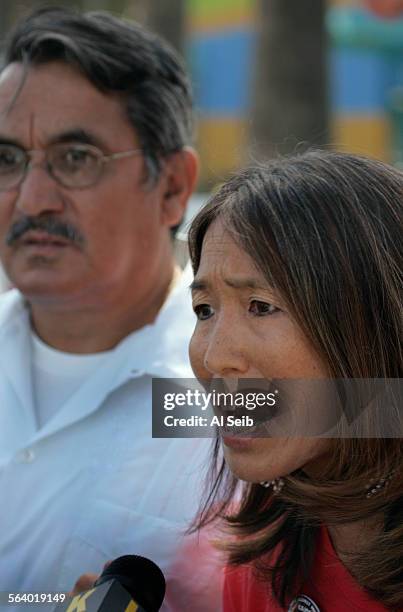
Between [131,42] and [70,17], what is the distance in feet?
0.58

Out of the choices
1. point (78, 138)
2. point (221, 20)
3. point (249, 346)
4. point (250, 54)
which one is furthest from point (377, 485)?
point (221, 20)

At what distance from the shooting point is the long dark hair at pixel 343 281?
1396mm

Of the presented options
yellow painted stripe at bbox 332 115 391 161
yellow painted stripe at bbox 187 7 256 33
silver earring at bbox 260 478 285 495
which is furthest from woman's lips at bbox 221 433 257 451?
yellow painted stripe at bbox 187 7 256 33

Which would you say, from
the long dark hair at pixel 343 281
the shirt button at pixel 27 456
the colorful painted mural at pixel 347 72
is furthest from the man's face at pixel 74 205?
the colorful painted mural at pixel 347 72

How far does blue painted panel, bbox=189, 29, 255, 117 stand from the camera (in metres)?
16.8

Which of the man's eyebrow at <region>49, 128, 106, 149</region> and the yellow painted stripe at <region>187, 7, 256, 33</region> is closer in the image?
the man's eyebrow at <region>49, 128, 106, 149</region>

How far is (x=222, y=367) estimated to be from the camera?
140 centimetres

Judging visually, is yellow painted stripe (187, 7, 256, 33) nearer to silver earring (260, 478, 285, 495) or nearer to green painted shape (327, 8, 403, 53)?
green painted shape (327, 8, 403, 53)

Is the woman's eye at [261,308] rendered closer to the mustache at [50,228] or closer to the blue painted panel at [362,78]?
the mustache at [50,228]

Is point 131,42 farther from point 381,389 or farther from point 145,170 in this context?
point 381,389

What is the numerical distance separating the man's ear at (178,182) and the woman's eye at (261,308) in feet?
3.94

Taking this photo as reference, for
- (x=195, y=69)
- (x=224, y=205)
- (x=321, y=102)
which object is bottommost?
(x=195, y=69)

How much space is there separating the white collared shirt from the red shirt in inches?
2.4

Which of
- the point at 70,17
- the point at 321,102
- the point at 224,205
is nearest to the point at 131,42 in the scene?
the point at 70,17
